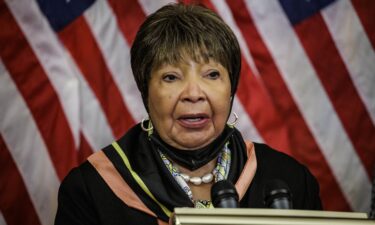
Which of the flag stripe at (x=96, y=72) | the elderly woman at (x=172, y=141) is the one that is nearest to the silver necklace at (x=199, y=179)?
the elderly woman at (x=172, y=141)

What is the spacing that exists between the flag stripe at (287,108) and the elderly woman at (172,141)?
0.94 meters

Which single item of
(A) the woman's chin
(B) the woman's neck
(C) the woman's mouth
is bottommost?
(B) the woman's neck

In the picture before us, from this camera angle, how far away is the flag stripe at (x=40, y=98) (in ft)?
9.99

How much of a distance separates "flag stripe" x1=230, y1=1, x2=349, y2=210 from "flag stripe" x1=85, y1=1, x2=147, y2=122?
0.54 metres

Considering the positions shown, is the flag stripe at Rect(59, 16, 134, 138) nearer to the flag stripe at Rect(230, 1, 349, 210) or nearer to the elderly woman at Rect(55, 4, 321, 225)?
the flag stripe at Rect(230, 1, 349, 210)

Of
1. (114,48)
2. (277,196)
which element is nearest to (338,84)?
(114,48)

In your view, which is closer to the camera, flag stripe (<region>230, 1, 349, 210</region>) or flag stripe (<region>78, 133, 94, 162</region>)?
flag stripe (<region>78, 133, 94, 162</region>)

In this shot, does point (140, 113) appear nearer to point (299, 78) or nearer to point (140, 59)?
point (299, 78)

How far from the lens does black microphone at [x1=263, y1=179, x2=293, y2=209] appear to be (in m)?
1.56

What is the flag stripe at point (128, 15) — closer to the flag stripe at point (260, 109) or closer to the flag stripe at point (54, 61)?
the flag stripe at point (54, 61)

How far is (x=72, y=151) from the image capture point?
3066mm

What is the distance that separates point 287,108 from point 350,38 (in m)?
0.42

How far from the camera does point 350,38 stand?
3.25m

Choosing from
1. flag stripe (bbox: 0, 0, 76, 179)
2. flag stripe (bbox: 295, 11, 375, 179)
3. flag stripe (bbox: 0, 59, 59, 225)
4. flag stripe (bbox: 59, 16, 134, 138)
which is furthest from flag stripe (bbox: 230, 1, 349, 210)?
flag stripe (bbox: 0, 59, 59, 225)
